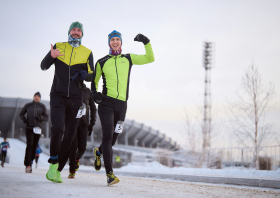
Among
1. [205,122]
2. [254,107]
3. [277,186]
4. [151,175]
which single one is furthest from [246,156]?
[205,122]

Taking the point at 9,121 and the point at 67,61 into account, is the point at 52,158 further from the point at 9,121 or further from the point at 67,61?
the point at 9,121

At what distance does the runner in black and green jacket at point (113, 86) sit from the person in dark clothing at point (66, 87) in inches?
9.8

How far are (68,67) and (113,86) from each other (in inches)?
29.1

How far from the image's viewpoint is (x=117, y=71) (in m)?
4.75

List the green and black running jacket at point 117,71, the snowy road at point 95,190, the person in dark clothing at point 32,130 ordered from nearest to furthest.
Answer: the snowy road at point 95,190 < the green and black running jacket at point 117,71 < the person in dark clothing at point 32,130

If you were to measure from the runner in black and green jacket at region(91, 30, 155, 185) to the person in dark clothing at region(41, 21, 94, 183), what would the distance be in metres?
0.25

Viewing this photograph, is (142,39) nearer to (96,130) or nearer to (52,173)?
(52,173)

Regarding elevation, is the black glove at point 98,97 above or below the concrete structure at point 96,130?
below

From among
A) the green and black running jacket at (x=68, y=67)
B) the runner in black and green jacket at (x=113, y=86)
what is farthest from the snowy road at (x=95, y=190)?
the green and black running jacket at (x=68, y=67)

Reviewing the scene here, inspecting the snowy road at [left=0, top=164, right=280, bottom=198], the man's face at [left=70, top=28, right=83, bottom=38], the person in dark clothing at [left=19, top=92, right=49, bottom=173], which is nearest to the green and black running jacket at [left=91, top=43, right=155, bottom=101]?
the man's face at [left=70, top=28, right=83, bottom=38]

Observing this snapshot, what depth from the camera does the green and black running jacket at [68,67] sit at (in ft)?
15.1

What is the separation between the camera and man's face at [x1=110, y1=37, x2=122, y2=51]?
197 inches

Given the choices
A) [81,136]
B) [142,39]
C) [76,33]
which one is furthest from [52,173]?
[142,39]

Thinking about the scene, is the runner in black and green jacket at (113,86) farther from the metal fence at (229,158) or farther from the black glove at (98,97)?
the metal fence at (229,158)
